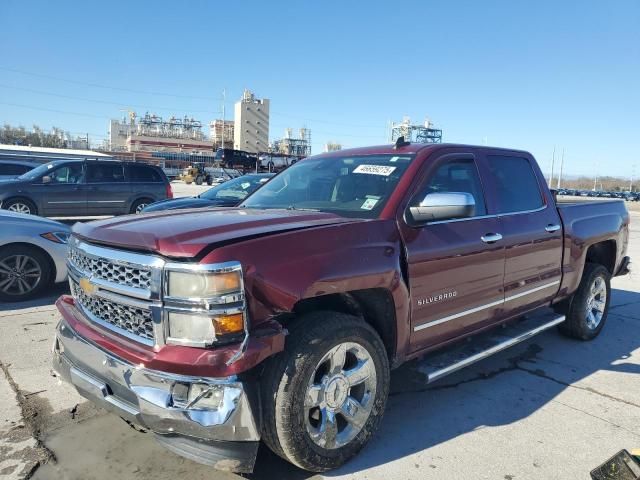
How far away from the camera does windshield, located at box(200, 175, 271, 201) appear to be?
962cm

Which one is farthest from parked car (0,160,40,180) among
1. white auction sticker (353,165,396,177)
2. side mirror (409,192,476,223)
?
side mirror (409,192,476,223)

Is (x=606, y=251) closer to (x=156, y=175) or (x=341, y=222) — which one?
(x=341, y=222)

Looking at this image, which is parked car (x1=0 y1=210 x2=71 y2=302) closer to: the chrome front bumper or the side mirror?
the chrome front bumper

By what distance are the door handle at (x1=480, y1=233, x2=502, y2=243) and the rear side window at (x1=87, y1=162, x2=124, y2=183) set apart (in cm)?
1236

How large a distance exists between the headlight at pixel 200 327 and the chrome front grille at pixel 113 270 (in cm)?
23

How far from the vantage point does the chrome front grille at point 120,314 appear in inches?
96.2

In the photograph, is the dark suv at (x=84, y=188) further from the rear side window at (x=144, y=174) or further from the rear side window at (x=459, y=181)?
the rear side window at (x=459, y=181)

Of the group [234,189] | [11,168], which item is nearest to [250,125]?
[11,168]

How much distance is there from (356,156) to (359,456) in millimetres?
2221

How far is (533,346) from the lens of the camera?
5090mm

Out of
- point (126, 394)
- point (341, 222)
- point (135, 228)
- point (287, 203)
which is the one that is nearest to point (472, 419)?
→ point (341, 222)

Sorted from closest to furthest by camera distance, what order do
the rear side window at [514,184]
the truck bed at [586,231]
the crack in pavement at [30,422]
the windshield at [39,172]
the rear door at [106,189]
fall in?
the crack in pavement at [30,422] < the rear side window at [514,184] < the truck bed at [586,231] < the windshield at [39,172] < the rear door at [106,189]

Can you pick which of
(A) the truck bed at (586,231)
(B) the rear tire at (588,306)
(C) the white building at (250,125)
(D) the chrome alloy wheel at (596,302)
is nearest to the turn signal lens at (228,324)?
(A) the truck bed at (586,231)

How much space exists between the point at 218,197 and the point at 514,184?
6.36 metres
